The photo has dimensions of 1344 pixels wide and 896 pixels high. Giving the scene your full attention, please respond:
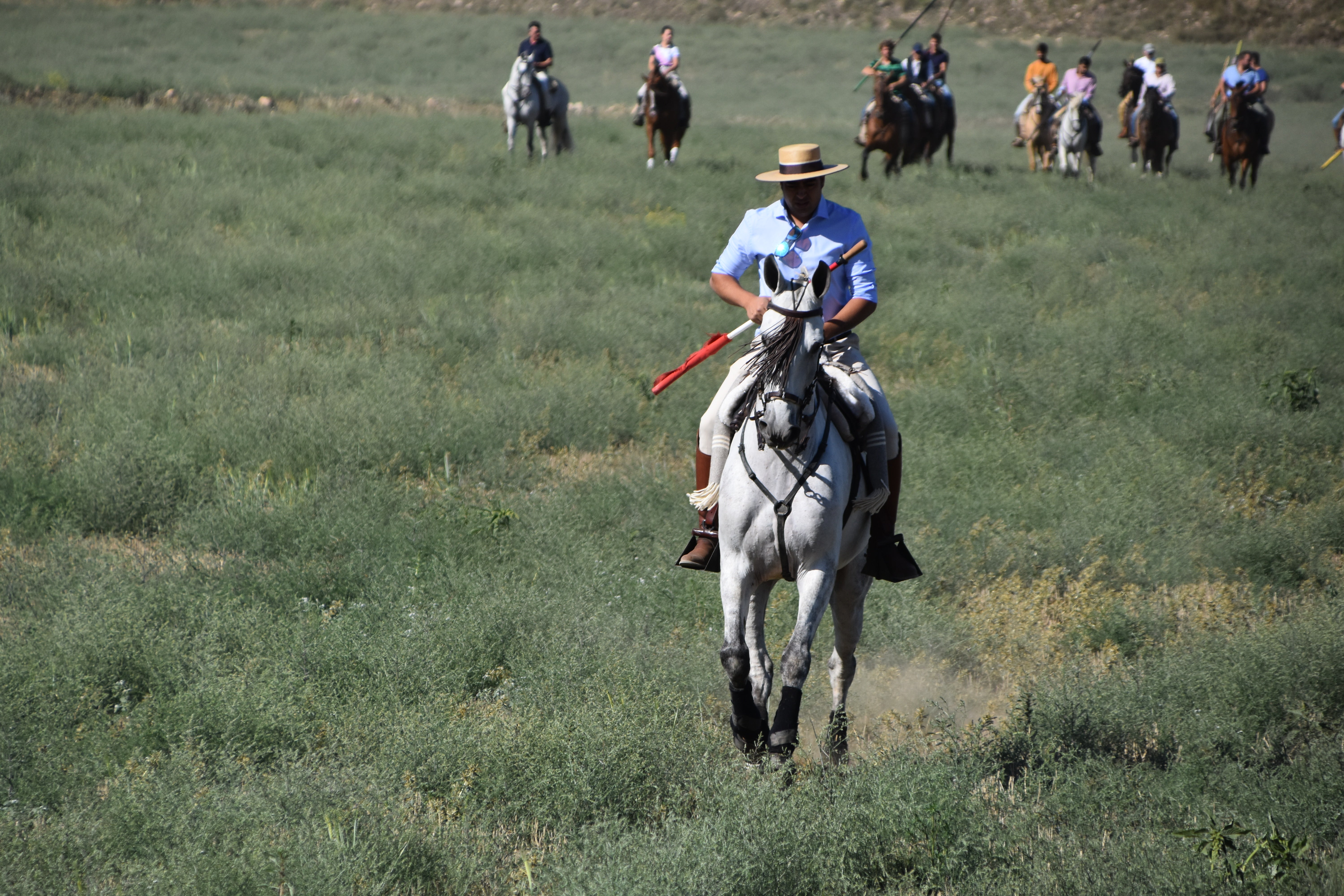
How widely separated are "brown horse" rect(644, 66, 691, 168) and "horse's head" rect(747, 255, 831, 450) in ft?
56.9

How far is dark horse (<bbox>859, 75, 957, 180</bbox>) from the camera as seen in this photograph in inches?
861

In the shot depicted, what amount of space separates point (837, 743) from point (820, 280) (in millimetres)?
2254

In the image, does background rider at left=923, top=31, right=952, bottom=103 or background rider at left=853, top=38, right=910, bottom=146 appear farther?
background rider at left=923, top=31, right=952, bottom=103

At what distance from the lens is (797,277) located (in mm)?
5188

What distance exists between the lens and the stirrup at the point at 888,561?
5.80 meters

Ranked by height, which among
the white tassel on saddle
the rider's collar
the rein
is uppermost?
the rider's collar

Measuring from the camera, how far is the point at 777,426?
15.2 feet

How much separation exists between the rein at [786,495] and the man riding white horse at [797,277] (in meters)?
0.38

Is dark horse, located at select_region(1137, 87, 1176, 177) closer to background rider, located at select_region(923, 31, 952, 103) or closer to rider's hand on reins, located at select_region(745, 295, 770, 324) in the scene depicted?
background rider, located at select_region(923, 31, 952, 103)

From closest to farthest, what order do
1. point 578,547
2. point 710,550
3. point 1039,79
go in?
point 710,550 < point 578,547 < point 1039,79

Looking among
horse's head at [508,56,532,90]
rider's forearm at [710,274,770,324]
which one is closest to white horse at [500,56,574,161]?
horse's head at [508,56,532,90]

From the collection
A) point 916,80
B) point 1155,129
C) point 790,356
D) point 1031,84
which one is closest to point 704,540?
point 790,356

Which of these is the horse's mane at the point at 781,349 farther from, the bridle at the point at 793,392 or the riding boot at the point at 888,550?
the riding boot at the point at 888,550

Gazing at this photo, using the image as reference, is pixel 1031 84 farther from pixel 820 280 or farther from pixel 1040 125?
pixel 820 280
